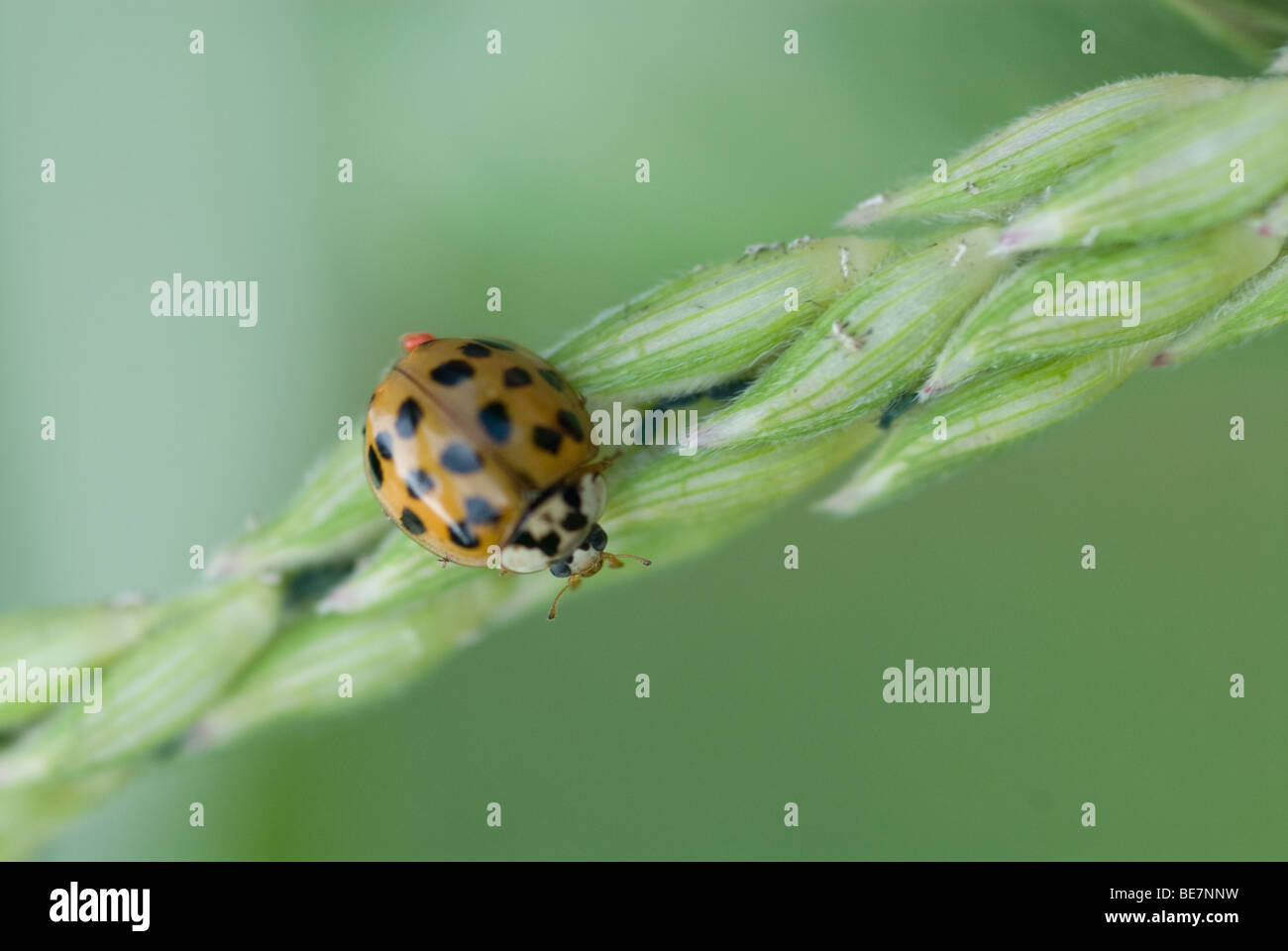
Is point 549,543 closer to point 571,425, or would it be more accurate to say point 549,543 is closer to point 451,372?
point 571,425

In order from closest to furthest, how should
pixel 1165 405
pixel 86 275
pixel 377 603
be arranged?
pixel 377 603 → pixel 1165 405 → pixel 86 275

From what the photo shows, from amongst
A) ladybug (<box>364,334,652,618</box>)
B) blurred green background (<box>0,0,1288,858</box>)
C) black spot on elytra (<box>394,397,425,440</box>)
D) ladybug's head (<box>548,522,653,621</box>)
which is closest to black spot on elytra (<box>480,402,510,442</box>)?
→ ladybug (<box>364,334,652,618</box>)

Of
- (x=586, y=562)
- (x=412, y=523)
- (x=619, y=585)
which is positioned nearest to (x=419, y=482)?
(x=412, y=523)

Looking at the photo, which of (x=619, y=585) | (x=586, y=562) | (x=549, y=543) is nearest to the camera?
(x=549, y=543)

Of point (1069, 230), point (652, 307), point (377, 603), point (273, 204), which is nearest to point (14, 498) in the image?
point (273, 204)

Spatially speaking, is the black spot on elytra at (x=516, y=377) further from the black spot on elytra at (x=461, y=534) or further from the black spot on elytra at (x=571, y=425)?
the black spot on elytra at (x=461, y=534)

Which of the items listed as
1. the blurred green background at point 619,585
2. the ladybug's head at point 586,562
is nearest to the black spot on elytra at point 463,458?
the ladybug's head at point 586,562

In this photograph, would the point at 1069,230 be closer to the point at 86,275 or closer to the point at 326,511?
the point at 326,511
